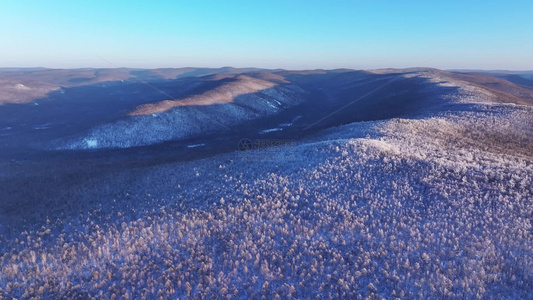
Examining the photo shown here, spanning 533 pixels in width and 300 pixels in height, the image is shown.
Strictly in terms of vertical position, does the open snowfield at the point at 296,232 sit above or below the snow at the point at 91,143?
above

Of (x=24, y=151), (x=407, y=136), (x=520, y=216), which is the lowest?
(x=24, y=151)

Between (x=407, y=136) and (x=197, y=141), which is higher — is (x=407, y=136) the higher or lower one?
the higher one

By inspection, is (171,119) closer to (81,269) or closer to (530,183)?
(81,269)

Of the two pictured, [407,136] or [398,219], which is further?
[407,136]

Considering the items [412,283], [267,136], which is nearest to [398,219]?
[412,283]

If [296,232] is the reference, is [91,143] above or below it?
below

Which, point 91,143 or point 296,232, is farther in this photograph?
point 91,143

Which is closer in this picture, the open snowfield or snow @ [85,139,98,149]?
the open snowfield

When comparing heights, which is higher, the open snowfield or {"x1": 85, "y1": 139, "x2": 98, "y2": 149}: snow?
the open snowfield
